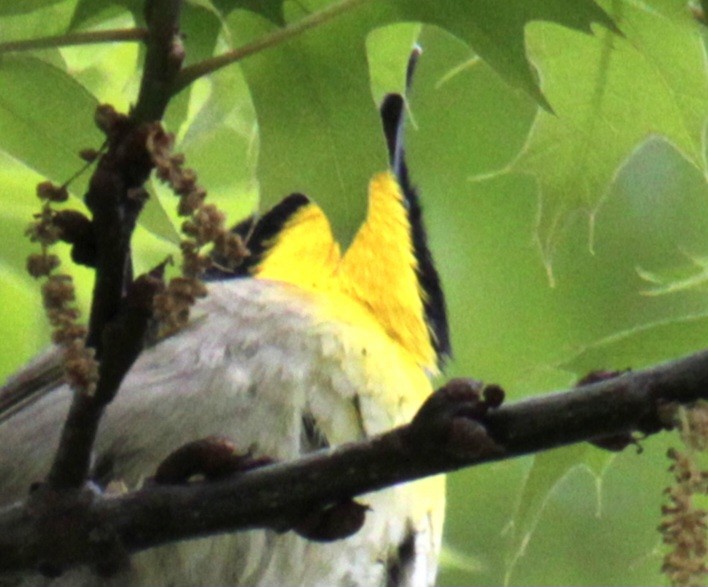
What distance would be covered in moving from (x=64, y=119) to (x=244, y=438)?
34.2 inches

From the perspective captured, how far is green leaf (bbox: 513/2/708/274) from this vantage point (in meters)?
2.18

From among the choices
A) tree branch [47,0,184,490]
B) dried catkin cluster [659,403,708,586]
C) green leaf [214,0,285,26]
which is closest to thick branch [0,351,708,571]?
dried catkin cluster [659,403,708,586]

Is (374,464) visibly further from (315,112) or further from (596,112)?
(596,112)

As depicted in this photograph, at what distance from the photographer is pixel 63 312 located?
1.59 meters

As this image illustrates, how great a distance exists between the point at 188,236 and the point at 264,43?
33cm

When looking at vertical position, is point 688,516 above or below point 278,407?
above

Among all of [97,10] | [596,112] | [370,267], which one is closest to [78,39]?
[97,10]

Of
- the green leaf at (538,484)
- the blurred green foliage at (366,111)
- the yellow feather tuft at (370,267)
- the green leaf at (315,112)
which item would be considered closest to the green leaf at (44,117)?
the blurred green foliage at (366,111)

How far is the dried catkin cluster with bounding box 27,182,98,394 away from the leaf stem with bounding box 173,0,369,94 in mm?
217

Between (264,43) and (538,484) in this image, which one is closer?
(264,43)

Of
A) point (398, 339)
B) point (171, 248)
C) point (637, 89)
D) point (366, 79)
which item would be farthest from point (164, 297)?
point (171, 248)

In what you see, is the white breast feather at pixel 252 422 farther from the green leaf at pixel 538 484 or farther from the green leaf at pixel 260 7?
the green leaf at pixel 260 7

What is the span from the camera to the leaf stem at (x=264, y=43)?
5.44 feet

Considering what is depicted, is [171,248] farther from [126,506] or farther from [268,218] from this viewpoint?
[126,506]
